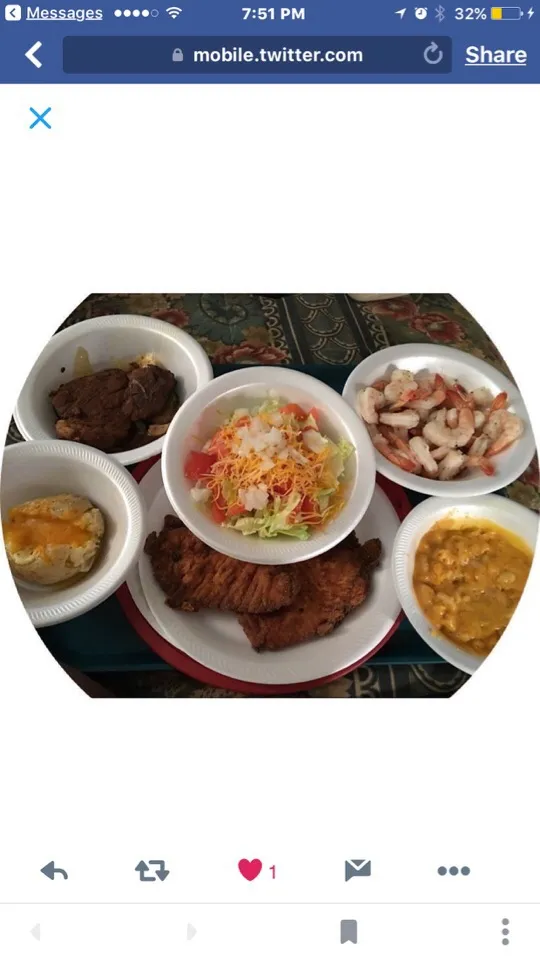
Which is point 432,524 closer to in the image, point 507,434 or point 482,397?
point 507,434

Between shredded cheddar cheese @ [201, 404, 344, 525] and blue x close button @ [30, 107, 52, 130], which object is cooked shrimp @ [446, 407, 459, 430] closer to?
shredded cheddar cheese @ [201, 404, 344, 525]

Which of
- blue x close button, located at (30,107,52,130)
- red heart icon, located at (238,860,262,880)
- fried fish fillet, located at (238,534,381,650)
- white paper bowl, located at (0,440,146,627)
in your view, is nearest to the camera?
red heart icon, located at (238,860,262,880)

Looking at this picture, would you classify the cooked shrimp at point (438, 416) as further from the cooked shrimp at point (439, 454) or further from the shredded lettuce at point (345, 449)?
the shredded lettuce at point (345, 449)

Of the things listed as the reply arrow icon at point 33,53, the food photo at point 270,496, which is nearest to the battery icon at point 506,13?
the food photo at point 270,496

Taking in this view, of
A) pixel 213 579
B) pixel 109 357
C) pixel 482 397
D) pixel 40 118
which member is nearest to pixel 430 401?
pixel 482 397

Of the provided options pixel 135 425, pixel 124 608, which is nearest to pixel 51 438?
pixel 135 425

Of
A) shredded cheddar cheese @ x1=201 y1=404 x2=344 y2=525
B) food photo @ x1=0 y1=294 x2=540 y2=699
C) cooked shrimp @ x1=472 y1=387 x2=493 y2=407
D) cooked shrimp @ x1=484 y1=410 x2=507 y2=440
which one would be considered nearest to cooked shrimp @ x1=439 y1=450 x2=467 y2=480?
→ food photo @ x1=0 y1=294 x2=540 y2=699

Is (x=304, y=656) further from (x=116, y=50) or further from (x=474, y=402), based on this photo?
(x=116, y=50)
